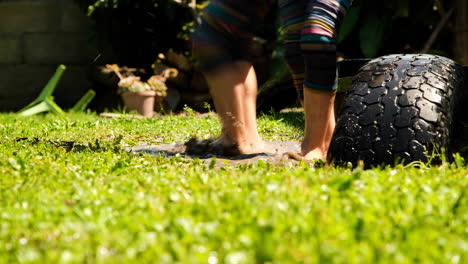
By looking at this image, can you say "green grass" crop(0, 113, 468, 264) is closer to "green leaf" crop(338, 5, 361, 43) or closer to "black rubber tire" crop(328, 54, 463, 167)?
"black rubber tire" crop(328, 54, 463, 167)

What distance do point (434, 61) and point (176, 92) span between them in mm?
5441

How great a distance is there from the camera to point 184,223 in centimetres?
136

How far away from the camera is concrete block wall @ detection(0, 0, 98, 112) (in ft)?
27.0

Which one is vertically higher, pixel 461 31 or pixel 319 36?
pixel 319 36

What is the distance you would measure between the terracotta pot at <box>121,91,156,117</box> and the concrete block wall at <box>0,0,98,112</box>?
130cm

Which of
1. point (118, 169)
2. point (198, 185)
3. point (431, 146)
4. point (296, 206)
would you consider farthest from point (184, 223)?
point (431, 146)

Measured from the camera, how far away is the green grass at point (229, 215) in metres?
1.23

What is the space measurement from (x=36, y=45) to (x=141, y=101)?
6.39 ft

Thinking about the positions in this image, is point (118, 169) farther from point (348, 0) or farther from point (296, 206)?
point (348, 0)

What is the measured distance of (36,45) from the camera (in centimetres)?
Result: 826

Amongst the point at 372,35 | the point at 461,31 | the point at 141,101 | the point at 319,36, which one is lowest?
the point at 141,101

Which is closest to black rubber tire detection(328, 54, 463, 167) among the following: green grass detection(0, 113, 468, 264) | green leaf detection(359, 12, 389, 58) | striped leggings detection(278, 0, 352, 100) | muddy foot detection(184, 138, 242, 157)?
green grass detection(0, 113, 468, 264)

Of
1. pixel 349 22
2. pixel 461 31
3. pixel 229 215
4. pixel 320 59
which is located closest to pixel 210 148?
pixel 320 59

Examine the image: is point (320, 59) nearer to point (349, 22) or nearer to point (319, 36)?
point (319, 36)
